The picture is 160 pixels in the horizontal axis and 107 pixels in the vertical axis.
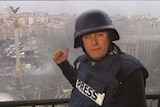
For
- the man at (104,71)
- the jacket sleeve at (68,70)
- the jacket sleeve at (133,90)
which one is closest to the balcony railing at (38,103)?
the jacket sleeve at (68,70)

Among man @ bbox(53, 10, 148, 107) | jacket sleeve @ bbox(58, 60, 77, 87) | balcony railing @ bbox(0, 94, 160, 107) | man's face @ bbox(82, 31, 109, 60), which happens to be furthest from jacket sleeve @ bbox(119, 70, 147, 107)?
balcony railing @ bbox(0, 94, 160, 107)

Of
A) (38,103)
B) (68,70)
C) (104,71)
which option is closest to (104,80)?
(104,71)

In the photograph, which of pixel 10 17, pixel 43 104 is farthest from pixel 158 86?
pixel 10 17

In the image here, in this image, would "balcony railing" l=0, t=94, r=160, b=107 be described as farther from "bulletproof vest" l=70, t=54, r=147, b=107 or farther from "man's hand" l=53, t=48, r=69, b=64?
"bulletproof vest" l=70, t=54, r=147, b=107

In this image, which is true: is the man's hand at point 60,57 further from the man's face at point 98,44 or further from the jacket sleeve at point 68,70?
the man's face at point 98,44

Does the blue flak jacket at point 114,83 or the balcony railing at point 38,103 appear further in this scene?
the balcony railing at point 38,103

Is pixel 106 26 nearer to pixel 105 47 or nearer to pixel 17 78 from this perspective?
pixel 105 47

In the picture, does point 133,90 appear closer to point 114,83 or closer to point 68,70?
point 114,83
